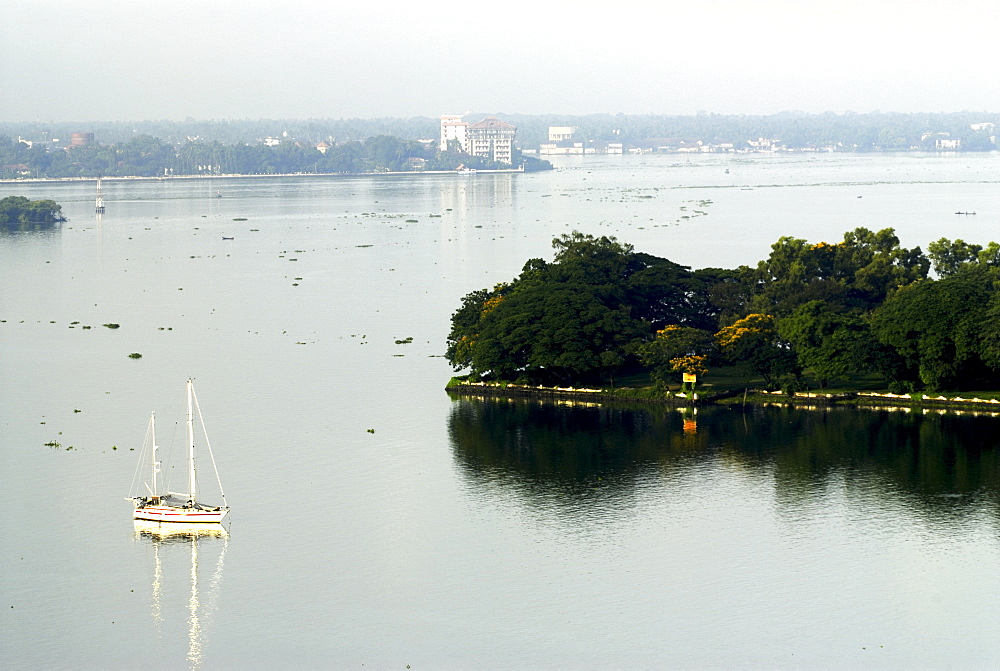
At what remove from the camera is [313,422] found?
2309 inches

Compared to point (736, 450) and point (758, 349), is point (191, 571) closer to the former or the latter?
point (736, 450)

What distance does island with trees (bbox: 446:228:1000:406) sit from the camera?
58.8 metres

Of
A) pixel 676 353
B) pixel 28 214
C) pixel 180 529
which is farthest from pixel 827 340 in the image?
pixel 28 214

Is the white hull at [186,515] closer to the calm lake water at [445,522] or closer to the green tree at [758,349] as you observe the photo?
the calm lake water at [445,522]

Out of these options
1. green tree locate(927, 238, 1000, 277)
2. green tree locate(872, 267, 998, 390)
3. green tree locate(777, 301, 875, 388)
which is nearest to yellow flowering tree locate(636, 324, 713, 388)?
green tree locate(777, 301, 875, 388)

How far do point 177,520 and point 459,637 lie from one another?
11.9m

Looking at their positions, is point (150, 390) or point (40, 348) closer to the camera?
point (150, 390)

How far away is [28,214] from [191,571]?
127418 mm

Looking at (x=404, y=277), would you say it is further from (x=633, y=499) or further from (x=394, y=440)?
(x=633, y=499)

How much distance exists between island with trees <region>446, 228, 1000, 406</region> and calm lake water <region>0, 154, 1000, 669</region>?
2.33 meters

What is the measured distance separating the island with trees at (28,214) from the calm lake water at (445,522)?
76.8 meters

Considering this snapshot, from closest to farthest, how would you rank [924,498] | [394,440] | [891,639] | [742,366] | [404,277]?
1. [891,639]
2. [924,498]
3. [394,440]
4. [742,366]
5. [404,277]

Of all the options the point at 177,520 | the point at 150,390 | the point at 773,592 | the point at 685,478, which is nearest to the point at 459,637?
the point at 773,592

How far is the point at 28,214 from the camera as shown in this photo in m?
159
